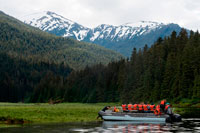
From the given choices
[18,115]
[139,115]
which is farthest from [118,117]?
[18,115]

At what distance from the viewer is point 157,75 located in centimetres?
11906

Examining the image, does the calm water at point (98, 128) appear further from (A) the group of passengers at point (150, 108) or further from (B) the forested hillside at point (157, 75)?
(B) the forested hillside at point (157, 75)

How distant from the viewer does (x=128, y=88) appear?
132125mm

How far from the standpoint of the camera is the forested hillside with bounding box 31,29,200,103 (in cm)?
10712

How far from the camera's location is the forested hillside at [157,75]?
107 m

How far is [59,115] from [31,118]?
7467 millimetres

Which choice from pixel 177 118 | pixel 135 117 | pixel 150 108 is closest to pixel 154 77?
pixel 150 108

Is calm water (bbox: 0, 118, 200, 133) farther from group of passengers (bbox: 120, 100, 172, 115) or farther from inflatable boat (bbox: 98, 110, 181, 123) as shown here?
group of passengers (bbox: 120, 100, 172, 115)

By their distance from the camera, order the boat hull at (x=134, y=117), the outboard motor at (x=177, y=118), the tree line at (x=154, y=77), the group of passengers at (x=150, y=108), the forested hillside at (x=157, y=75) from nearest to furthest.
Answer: the outboard motor at (x=177, y=118) < the boat hull at (x=134, y=117) < the group of passengers at (x=150, y=108) < the forested hillside at (x=157, y=75) < the tree line at (x=154, y=77)

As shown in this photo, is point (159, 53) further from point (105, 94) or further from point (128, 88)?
point (105, 94)

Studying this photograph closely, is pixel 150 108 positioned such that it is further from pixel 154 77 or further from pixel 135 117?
pixel 154 77

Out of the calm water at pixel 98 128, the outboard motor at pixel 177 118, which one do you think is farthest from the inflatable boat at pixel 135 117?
the calm water at pixel 98 128

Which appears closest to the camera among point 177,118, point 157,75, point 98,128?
point 98,128

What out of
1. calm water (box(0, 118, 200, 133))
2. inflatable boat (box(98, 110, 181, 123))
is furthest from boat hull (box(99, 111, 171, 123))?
calm water (box(0, 118, 200, 133))
